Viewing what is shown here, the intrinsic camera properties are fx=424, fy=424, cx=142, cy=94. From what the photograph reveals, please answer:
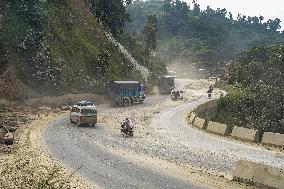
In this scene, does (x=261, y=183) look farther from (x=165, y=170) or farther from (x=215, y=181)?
(x=165, y=170)

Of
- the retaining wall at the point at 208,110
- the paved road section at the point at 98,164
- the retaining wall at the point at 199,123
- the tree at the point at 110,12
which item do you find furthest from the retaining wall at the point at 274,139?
the tree at the point at 110,12

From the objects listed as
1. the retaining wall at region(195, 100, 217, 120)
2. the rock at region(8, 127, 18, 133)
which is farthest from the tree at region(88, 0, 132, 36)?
the rock at region(8, 127, 18, 133)

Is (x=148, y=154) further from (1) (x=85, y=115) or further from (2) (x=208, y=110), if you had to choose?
(2) (x=208, y=110)

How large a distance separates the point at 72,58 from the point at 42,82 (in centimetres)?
879

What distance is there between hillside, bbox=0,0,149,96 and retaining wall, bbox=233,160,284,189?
118 feet

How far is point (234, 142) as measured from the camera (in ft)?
113

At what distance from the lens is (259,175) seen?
2111 centimetres

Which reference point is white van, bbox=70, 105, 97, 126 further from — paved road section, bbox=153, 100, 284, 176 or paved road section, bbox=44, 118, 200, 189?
paved road section, bbox=153, 100, 284, 176

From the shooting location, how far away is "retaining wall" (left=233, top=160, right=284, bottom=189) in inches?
792

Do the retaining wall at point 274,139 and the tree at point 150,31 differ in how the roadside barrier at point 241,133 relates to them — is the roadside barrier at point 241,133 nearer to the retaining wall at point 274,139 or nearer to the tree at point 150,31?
the retaining wall at point 274,139

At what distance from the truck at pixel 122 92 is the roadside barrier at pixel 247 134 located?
24941mm

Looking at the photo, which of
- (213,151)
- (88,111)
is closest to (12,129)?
(88,111)

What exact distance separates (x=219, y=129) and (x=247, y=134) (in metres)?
4.08

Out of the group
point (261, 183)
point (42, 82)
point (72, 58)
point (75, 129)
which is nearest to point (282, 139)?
point (261, 183)
